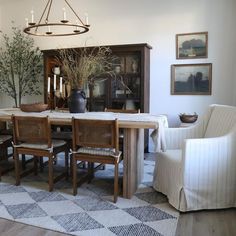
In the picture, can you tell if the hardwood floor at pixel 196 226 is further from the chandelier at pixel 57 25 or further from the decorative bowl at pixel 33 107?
the chandelier at pixel 57 25

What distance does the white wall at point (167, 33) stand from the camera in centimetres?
436

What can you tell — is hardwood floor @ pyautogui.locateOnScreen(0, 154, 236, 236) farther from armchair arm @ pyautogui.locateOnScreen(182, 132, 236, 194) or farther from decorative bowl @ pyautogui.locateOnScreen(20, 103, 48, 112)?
decorative bowl @ pyautogui.locateOnScreen(20, 103, 48, 112)

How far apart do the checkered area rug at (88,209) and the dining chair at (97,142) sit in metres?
0.25

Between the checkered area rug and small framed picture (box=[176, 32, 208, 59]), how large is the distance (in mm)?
2281

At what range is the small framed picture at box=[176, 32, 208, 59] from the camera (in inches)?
176

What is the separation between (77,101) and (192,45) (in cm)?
223

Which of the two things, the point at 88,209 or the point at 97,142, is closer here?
the point at 88,209

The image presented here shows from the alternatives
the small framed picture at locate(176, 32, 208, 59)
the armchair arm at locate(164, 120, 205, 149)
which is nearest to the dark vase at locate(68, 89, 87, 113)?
the armchair arm at locate(164, 120, 205, 149)

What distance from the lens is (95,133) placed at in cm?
270

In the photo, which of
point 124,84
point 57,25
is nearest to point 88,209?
point 57,25

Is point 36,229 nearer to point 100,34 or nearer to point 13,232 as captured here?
point 13,232

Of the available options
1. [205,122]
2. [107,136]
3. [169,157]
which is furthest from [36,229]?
[205,122]

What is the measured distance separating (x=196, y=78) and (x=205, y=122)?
1.64 m

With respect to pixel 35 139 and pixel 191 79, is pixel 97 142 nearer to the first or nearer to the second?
pixel 35 139
